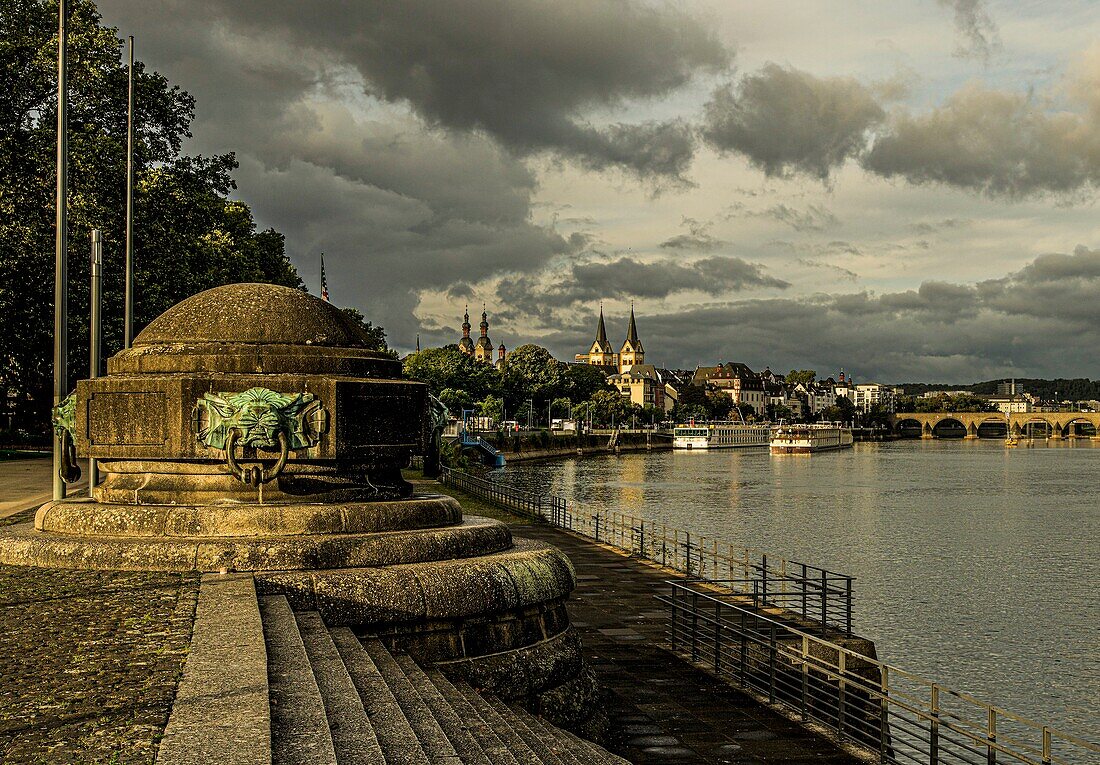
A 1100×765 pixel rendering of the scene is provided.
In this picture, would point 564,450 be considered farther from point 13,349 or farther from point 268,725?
point 268,725

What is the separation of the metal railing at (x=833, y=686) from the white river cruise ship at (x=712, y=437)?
14716 cm

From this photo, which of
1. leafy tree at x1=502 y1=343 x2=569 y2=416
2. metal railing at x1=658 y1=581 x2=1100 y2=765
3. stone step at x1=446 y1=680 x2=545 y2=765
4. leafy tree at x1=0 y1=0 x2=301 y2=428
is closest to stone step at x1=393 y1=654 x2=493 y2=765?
stone step at x1=446 y1=680 x2=545 y2=765

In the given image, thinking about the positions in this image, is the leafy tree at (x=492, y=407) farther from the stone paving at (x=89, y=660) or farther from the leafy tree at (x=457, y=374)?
the stone paving at (x=89, y=660)

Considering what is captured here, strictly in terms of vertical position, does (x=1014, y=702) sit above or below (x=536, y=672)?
below

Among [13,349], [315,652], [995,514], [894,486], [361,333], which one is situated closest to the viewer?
[315,652]

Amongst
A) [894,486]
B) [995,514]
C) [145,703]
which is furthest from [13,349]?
[894,486]

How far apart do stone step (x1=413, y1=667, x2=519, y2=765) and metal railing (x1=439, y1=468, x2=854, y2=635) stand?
8.35 m

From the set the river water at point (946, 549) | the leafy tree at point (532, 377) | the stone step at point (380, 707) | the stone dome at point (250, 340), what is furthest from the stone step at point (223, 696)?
the leafy tree at point (532, 377)

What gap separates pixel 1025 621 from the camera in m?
28.6

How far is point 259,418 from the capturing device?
→ 35.3 ft

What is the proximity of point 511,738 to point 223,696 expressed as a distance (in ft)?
7.85

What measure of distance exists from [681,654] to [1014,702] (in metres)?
9.33

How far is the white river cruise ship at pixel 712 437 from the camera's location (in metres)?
166

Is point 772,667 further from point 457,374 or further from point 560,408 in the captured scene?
point 560,408
